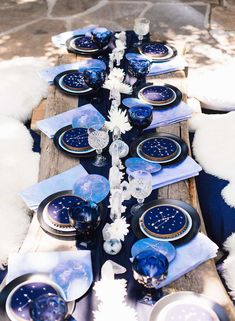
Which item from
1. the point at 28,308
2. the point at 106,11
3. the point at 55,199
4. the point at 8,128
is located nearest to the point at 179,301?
the point at 28,308

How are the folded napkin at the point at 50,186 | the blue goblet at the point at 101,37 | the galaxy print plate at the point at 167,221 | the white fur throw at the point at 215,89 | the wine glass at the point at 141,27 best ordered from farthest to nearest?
the white fur throw at the point at 215,89, the wine glass at the point at 141,27, the blue goblet at the point at 101,37, the folded napkin at the point at 50,186, the galaxy print plate at the point at 167,221

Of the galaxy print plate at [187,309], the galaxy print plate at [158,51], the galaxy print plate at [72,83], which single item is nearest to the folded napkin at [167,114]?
the galaxy print plate at [72,83]

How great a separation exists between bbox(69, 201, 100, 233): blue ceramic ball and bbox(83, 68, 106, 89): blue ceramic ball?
0.97 metres

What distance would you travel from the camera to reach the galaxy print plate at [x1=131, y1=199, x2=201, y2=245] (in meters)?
2.06

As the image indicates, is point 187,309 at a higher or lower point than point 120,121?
lower

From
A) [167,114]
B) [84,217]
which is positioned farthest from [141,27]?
[84,217]

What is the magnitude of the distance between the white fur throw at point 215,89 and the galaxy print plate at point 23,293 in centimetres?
223

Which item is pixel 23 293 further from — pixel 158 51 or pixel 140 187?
pixel 158 51

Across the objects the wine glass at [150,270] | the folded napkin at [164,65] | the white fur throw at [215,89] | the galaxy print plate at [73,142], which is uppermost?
the wine glass at [150,270]

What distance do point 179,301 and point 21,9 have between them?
4663mm

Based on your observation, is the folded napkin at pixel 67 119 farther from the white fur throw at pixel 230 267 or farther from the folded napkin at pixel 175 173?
the white fur throw at pixel 230 267

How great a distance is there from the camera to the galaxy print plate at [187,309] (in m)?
1.76

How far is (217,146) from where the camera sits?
312 centimetres

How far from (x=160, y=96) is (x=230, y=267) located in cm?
103
